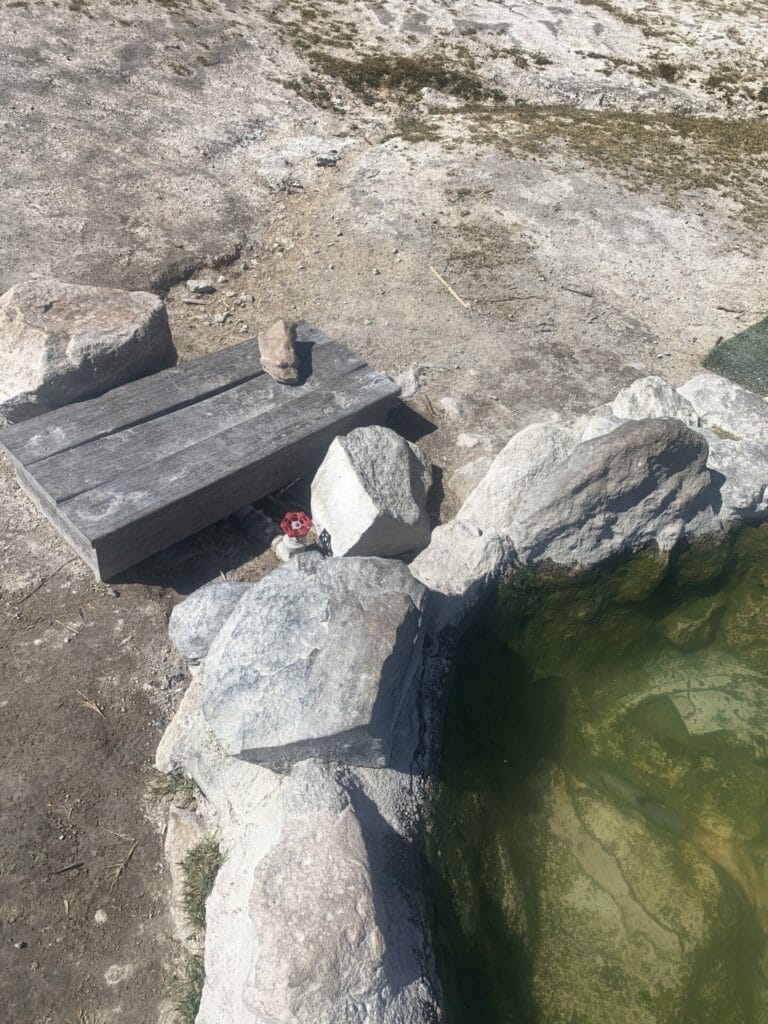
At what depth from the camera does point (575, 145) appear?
11.5m

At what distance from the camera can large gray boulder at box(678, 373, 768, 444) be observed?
647 cm

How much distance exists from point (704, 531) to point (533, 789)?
2237 mm

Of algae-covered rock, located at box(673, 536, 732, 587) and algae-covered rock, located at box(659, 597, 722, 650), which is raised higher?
algae-covered rock, located at box(673, 536, 732, 587)

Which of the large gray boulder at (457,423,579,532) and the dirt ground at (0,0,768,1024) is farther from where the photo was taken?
the large gray boulder at (457,423,579,532)

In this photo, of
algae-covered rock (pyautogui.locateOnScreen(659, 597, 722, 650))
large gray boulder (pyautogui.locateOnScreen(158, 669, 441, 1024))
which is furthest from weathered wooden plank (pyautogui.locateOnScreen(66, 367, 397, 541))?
algae-covered rock (pyautogui.locateOnScreen(659, 597, 722, 650))

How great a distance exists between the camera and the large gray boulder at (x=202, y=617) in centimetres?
488

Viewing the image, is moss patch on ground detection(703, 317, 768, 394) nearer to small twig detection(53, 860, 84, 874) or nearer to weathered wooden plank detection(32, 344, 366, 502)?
weathered wooden plank detection(32, 344, 366, 502)

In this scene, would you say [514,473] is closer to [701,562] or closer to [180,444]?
[701,562]

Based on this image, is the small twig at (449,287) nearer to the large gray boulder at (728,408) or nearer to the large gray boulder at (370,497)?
the large gray boulder at (728,408)

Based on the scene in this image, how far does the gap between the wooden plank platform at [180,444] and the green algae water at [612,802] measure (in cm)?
205

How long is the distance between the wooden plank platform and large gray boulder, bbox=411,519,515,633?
149cm

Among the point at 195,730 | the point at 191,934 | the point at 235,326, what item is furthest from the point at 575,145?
the point at 191,934

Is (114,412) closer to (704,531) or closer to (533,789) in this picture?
(533,789)

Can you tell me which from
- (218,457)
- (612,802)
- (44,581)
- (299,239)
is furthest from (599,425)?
(299,239)
